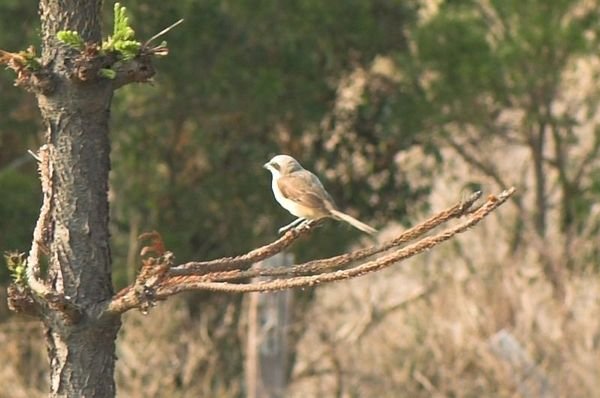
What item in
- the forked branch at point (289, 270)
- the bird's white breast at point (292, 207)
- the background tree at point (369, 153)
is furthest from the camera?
the background tree at point (369, 153)

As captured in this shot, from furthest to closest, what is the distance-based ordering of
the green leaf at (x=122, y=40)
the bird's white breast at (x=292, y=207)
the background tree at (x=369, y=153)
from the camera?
the background tree at (x=369, y=153) < the bird's white breast at (x=292, y=207) < the green leaf at (x=122, y=40)

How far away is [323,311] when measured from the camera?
13344mm

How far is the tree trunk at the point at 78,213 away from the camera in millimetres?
2416

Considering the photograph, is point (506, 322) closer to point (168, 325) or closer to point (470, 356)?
point (470, 356)

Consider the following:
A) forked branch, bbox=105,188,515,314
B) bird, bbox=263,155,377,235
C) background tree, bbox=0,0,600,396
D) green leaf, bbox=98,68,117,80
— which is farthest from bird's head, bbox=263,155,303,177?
background tree, bbox=0,0,600,396

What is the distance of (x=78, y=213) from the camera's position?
245 cm

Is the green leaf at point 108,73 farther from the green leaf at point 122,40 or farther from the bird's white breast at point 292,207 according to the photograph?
the bird's white breast at point 292,207

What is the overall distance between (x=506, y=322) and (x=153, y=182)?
3516mm

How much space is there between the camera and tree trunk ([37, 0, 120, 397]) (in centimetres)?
242

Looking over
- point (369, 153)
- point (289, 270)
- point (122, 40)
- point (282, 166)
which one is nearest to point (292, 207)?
point (282, 166)

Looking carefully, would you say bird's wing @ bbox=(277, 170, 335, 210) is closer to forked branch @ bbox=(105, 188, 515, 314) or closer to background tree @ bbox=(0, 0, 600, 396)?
forked branch @ bbox=(105, 188, 515, 314)

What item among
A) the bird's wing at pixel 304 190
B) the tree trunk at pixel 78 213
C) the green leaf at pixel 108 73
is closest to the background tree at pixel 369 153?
the bird's wing at pixel 304 190

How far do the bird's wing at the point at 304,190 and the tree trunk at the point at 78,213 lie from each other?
1437mm

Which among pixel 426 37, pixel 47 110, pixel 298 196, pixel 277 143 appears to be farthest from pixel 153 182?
pixel 47 110
